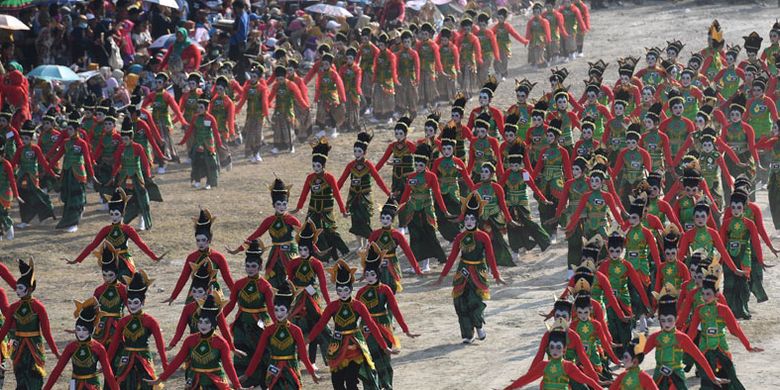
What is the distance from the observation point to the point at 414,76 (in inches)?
1364

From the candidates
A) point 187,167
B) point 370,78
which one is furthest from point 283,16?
point 187,167

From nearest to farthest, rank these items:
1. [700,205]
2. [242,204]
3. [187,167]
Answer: [700,205] → [242,204] → [187,167]

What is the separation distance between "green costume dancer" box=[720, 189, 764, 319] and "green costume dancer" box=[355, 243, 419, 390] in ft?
17.0

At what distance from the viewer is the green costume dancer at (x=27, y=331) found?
63.2 ft

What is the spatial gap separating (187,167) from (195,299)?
45.3 feet

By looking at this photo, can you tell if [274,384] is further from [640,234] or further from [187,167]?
[187,167]

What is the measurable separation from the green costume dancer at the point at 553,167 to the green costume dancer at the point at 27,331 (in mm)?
9230

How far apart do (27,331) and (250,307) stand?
2.74 m

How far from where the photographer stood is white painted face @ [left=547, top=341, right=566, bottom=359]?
17.0 meters

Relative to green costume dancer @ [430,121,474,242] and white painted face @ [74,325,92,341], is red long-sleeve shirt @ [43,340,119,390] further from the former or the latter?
green costume dancer @ [430,121,474,242]

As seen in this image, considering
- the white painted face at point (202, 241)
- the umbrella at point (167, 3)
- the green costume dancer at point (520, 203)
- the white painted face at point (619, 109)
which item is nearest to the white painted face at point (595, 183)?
the green costume dancer at point (520, 203)

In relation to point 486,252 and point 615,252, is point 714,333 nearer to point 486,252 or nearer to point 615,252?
point 615,252

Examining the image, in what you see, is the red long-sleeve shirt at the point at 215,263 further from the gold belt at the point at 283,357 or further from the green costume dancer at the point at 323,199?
the green costume dancer at the point at 323,199

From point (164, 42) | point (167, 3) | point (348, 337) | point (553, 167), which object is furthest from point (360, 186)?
point (167, 3)
